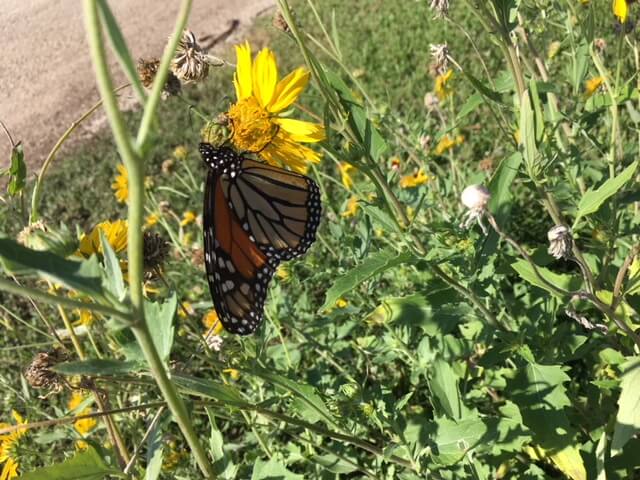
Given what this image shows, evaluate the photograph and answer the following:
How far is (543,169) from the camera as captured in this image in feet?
4.35

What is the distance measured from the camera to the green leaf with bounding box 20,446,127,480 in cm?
91

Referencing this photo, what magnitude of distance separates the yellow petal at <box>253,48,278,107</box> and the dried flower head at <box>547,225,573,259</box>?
2.44ft

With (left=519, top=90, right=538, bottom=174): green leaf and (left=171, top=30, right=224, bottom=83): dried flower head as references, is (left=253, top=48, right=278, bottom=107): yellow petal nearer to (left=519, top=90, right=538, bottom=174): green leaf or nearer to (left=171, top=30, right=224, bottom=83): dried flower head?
(left=171, top=30, right=224, bottom=83): dried flower head

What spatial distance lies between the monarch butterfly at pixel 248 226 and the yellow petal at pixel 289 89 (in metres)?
0.17

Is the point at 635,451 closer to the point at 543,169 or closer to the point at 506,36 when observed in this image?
the point at 543,169

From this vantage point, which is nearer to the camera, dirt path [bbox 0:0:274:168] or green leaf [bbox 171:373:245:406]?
green leaf [bbox 171:373:245:406]

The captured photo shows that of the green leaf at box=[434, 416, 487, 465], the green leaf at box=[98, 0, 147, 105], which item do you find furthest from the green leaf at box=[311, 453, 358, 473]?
the green leaf at box=[98, 0, 147, 105]

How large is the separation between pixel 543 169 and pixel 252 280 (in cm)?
79

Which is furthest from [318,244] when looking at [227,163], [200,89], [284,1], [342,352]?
Answer: [200,89]

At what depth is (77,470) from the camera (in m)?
0.95

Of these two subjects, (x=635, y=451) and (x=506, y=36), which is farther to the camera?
(x=635, y=451)

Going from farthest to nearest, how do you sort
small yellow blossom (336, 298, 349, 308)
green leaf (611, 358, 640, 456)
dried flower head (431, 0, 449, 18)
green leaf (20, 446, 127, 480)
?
small yellow blossom (336, 298, 349, 308)
dried flower head (431, 0, 449, 18)
green leaf (611, 358, 640, 456)
green leaf (20, 446, 127, 480)

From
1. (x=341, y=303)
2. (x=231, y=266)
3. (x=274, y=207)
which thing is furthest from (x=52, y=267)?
(x=341, y=303)

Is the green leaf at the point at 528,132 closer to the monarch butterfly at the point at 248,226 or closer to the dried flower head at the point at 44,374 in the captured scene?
the monarch butterfly at the point at 248,226
